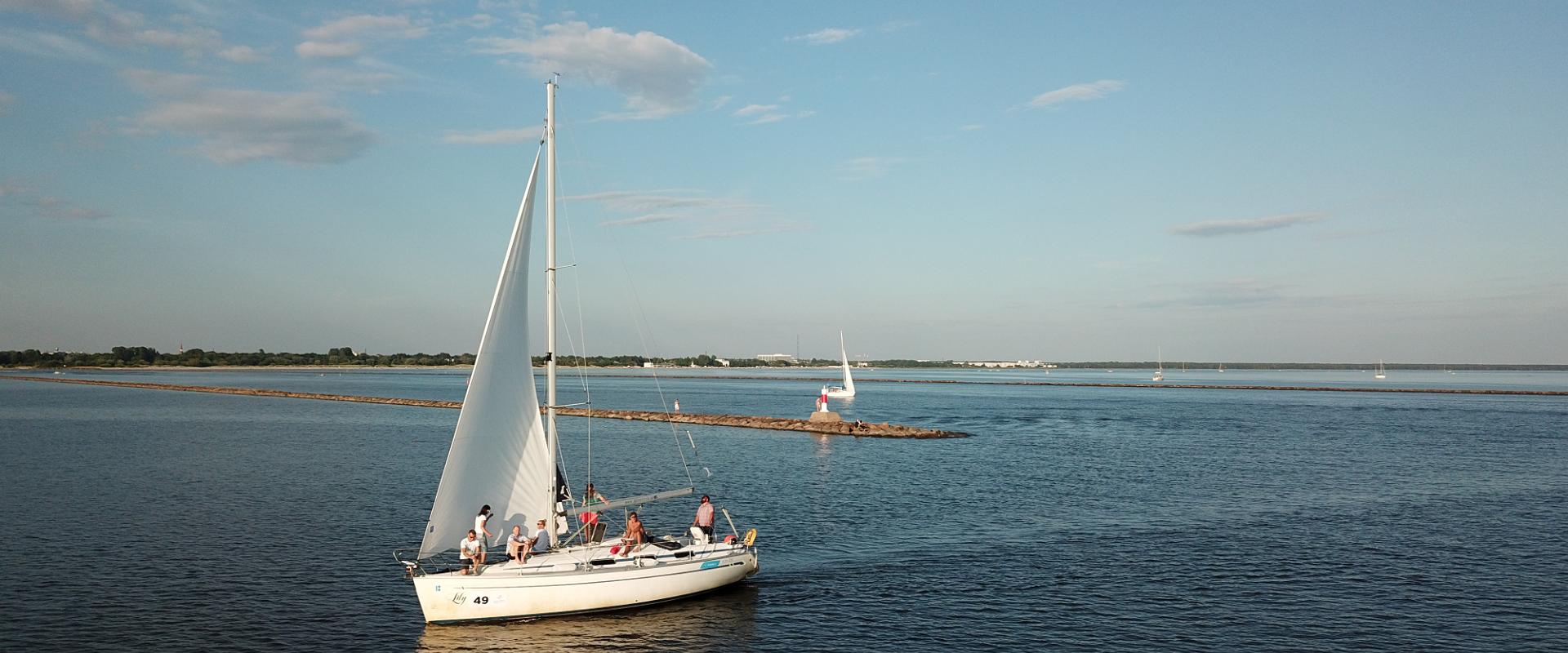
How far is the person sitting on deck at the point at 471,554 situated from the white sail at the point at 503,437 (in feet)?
2.09

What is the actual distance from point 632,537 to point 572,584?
2415mm

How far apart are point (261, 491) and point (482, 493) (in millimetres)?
25893

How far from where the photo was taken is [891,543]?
111 feet

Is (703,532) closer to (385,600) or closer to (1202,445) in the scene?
(385,600)

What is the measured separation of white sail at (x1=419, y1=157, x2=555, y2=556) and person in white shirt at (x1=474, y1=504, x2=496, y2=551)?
204 mm

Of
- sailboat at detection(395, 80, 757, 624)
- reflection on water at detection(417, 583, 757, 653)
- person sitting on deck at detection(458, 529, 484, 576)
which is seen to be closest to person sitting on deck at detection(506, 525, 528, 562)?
sailboat at detection(395, 80, 757, 624)

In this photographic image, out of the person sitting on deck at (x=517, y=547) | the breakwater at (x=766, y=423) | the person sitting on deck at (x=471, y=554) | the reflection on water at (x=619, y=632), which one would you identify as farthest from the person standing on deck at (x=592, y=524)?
the breakwater at (x=766, y=423)

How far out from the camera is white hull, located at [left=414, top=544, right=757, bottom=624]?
2288 centimetres

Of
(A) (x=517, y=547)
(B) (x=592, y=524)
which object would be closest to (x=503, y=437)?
(A) (x=517, y=547)

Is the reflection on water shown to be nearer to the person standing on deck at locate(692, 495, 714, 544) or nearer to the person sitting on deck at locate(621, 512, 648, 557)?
the person sitting on deck at locate(621, 512, 648, 557)

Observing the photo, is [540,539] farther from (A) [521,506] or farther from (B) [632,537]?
(B) [632,537]

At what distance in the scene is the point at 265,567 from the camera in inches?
1126

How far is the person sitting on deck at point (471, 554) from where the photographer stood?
23094mm

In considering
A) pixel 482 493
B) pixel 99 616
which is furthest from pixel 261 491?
pixel 482 493
